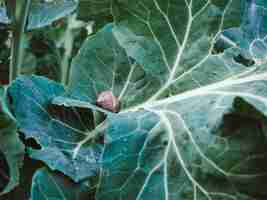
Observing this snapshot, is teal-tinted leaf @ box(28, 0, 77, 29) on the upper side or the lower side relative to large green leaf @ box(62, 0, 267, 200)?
upper

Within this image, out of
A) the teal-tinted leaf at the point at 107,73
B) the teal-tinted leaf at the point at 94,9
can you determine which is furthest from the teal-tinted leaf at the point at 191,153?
the teal-tinted leaf at the point at 94,9

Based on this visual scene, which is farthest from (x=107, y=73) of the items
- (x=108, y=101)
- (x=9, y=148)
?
(x=9, y=148)

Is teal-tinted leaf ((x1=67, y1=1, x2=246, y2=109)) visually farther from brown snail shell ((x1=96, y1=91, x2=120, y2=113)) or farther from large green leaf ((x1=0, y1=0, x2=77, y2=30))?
large green leaf ((x1=0, y1=0, x2=77, y2=30))

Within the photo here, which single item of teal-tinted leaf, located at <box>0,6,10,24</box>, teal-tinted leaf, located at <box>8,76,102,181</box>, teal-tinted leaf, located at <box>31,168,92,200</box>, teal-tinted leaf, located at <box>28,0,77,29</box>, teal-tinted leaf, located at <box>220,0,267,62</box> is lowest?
teal-tinted leaf, located at <box>31,168,92,200</box>

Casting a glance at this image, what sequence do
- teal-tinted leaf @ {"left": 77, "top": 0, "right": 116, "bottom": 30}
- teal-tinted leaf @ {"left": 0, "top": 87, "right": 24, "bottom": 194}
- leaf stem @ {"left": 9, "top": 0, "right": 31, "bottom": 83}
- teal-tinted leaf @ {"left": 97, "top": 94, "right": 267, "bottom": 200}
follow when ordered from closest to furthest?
teal-tinted leaf @ {"left": 97, "top": 94, "right": 267, "bottom": 200} → teal-tinted leaf @ {"left": 0, "top": 87, "right": 24, "bottom": 194} → teal-tinted leaf @ {"left": 77, "top": 0, "right": 116, "bottom": 30} → leaf stem @ {"left": 9, "top": 0, "right": 31, "bottom": 83}

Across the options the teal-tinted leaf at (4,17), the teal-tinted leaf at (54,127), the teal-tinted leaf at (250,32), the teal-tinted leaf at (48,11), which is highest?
the teal-tinted leaf at (4,17)

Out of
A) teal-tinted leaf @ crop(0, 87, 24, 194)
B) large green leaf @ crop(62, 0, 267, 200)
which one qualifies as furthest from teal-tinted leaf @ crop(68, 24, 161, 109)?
A: teal-tinted leaf @ crop(0, 87, 24, 194)

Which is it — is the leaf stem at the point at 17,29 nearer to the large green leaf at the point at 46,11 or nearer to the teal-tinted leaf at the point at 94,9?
the large green leaf at the point at 46,11

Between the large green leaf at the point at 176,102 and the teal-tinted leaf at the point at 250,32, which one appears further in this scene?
the teal-tinted leaf at the point at 250,32
